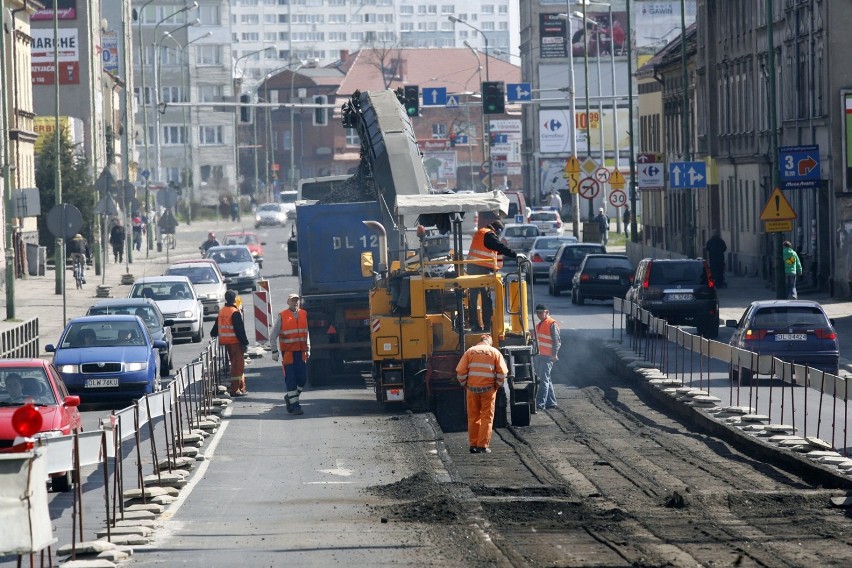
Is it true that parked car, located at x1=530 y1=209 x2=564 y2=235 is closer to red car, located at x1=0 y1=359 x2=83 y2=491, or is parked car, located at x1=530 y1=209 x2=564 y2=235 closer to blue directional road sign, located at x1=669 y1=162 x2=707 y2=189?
blue directional road sign, located at x1=669 y1=162 x2=707 y2=189

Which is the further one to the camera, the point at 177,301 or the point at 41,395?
the point at 177,301

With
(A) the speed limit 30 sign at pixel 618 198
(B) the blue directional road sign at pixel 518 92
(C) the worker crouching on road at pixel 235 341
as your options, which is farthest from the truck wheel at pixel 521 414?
(B) the blue directional road sign at pixel 518 92

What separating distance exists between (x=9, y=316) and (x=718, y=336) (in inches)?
655

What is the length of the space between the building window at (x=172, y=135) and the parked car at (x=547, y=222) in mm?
66025

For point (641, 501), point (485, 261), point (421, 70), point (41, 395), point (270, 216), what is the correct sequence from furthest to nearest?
point (421, 70) < point (270, 216) < point (485, 261) < point (41, 395) < point (641, 501)

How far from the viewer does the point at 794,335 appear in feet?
84.9

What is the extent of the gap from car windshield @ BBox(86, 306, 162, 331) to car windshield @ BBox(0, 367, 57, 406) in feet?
38.1

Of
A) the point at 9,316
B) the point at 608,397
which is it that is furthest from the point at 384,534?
the point at 9,316

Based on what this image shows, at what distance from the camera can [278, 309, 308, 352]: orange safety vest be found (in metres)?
23.7

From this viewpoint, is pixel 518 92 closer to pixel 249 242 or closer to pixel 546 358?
pixel 249 242

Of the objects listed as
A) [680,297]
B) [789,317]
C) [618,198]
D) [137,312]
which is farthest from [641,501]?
[618,198]

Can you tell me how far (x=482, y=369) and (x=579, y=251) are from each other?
28200 mm

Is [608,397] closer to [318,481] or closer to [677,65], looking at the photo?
[318,481]

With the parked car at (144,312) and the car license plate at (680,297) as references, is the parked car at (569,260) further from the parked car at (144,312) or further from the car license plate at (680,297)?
the parked car at (144,312)
